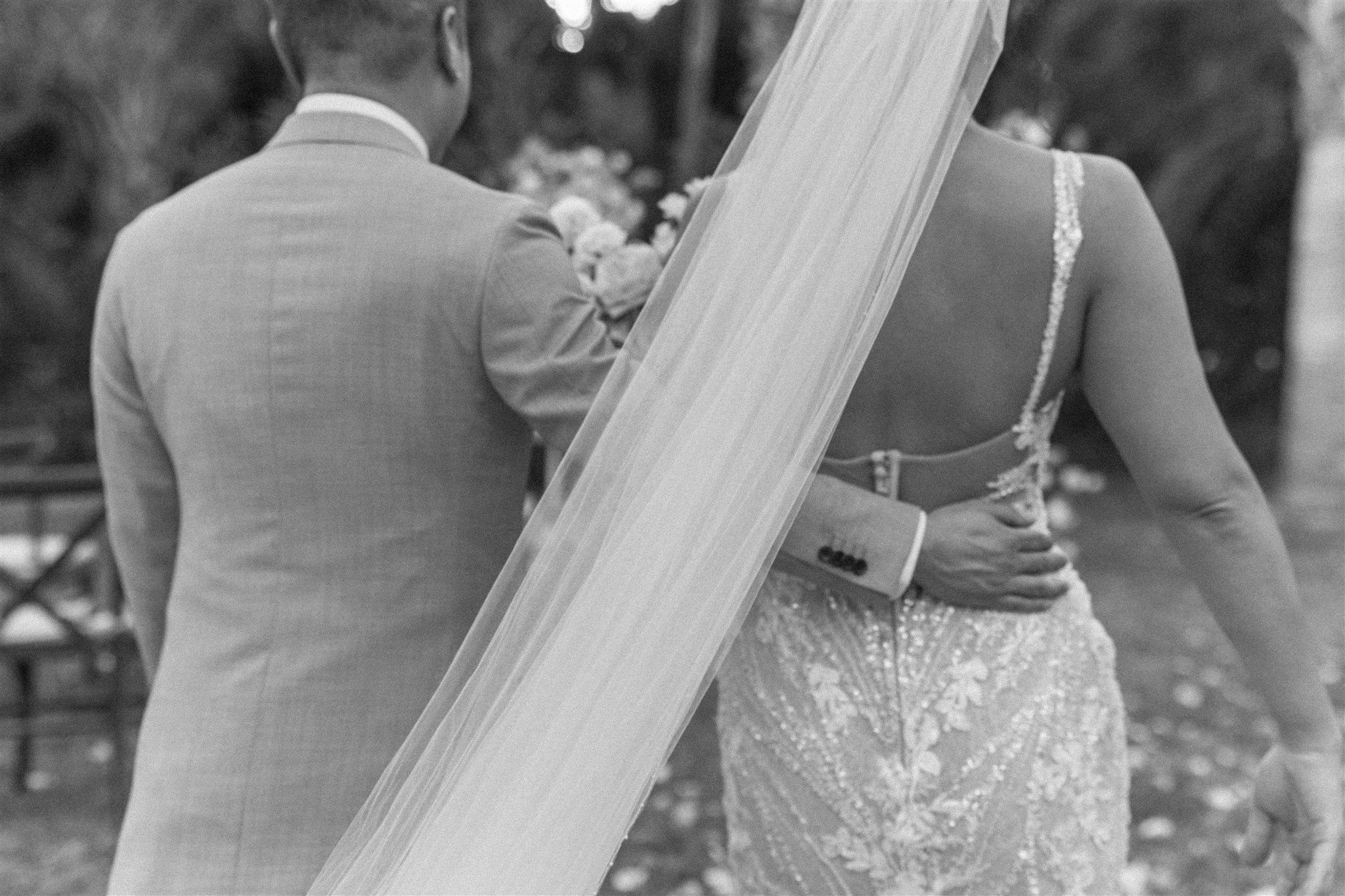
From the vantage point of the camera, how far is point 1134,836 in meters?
5.19

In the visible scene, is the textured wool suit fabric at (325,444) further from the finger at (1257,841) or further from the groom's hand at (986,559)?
the finger at (1257,841)

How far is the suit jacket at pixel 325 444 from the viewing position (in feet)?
7.07

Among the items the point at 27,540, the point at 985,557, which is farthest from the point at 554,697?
the point at 27,540

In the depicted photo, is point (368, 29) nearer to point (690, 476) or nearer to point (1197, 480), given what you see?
point (690, 476)

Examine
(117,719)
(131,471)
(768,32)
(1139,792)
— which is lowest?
(117,719)

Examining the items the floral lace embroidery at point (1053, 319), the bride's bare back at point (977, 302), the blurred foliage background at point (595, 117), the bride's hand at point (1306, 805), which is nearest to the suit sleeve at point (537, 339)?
the bride's bare back at point (977, 302)

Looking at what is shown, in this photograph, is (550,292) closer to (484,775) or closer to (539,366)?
(539,366)

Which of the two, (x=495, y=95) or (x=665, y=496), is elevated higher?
(x=665, y=496)

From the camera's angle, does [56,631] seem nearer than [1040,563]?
No

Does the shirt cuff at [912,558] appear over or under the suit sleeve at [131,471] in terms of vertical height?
over

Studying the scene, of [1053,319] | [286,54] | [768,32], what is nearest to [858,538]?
[1053,319]

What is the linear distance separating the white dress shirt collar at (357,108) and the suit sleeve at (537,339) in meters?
0.27

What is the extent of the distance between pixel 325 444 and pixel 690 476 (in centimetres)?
53

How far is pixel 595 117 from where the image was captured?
27.6 feet
